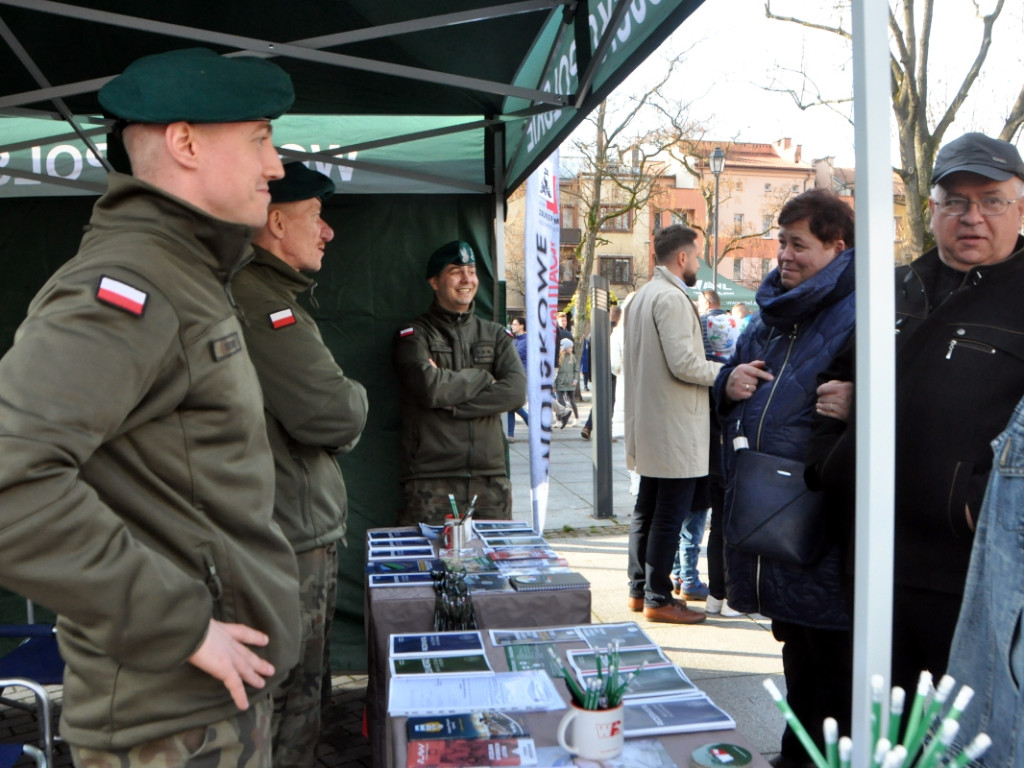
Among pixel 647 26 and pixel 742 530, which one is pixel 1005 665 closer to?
pixel 742 530

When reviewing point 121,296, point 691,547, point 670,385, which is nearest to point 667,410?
point 670,385

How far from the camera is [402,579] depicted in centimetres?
273

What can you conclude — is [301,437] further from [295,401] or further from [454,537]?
[454,537]

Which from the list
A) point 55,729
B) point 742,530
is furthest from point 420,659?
point 55,729

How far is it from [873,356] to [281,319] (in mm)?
1899

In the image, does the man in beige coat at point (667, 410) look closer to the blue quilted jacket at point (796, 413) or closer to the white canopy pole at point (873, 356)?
the blue quilted jacket at point (796, 413)

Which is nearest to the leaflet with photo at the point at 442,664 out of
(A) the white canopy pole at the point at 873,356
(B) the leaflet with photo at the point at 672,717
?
(B) the leaflet with photo at the point at 672,717

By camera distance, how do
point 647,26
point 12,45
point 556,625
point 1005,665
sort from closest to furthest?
point 1005,665 → point 647,26 → point 556,625 → point 12,45

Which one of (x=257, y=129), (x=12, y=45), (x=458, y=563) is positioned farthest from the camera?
(x=12, y=45)

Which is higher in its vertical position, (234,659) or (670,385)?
(670,385)

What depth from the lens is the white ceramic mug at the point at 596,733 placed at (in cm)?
153

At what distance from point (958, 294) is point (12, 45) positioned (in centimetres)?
314

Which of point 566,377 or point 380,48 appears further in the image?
point 566,377

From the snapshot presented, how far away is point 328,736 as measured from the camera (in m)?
3.50
